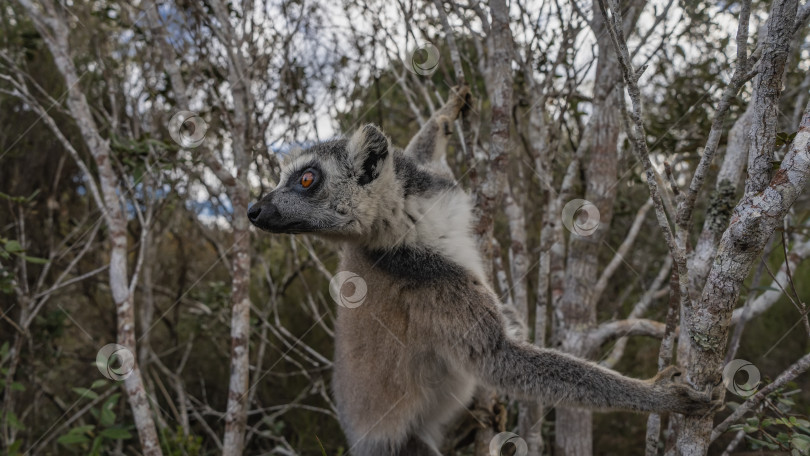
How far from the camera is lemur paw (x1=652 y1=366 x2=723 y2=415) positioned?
99.4 inches

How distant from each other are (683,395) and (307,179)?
237 cm

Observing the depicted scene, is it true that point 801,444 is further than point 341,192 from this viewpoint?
No

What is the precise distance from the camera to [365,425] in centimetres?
386

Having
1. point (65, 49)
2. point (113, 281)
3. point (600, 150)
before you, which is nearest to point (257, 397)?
point (113, 281)

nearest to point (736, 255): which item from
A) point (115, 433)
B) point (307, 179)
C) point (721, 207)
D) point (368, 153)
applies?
point (721, 207)

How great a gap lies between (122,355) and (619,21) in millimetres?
3735

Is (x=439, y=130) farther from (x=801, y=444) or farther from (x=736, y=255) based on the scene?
(x=801, y=444)

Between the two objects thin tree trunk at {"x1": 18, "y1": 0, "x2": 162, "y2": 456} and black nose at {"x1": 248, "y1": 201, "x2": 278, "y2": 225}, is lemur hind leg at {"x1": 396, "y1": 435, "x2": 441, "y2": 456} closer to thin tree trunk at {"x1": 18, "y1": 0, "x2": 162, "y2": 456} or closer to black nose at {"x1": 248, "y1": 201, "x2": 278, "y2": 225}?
black nose at {"x1": 248, "y1": 201, "x2": 278, "y2": 225}

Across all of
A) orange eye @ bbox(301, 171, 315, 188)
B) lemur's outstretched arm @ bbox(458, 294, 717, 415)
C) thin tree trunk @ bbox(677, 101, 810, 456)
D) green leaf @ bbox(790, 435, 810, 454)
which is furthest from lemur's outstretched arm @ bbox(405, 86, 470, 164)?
green leaf @ bbox(790, 435, 810, 454)

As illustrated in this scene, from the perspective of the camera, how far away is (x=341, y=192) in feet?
12.0

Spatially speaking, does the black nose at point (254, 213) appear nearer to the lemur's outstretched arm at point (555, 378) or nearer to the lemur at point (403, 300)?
the lemur at point (403, 300)

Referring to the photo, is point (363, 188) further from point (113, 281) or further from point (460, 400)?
point (113, 281)

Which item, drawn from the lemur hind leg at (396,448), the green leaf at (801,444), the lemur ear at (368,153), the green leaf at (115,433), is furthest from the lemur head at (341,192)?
the green leaf at (115,433)

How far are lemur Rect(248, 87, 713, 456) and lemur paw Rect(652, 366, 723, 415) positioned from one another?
15.3 inches
